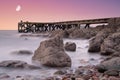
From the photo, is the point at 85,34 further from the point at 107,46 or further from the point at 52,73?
the point at 52,73

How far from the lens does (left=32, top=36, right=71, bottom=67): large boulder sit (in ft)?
35.6

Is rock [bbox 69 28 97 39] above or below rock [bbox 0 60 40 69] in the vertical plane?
below

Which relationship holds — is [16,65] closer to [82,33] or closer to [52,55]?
[52,55]

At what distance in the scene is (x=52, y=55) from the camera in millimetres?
11016

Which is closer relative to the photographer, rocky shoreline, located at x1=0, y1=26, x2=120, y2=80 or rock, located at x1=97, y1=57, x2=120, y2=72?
rocky shoreline, located at x1=0, y1=26, x2=120, y2=80

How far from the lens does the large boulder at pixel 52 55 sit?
35.6 feet

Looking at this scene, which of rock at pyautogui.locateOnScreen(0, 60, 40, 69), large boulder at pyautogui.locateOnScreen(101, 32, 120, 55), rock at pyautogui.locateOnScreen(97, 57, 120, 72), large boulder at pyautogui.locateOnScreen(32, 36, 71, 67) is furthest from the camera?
large boulder at pyautogui.locateOnScreen(101, 32, 120, 55)

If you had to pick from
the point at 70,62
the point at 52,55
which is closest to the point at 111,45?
the point at 70,62

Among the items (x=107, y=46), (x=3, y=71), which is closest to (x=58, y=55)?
(x=3, y=71)

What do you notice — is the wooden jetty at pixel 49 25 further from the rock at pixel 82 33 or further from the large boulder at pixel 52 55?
the large boulder at pixel 52 55

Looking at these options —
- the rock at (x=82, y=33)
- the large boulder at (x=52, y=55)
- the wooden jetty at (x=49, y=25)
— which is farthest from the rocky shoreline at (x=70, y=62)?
the wooden jetty at (x=49, y=25)

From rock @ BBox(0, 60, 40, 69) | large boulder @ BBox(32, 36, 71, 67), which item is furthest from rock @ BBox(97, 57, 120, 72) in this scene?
rock @ BBox(0, 60, 40, 69)

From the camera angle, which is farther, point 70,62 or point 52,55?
point 70,62

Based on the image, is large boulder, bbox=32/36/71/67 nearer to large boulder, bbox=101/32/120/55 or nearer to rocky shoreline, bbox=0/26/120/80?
rocky shoreline, bbox=0/26/120/80
